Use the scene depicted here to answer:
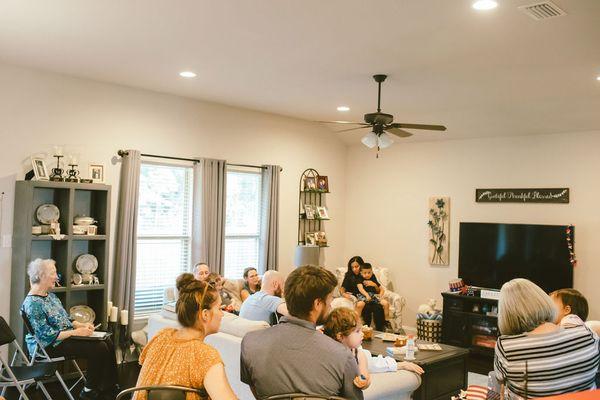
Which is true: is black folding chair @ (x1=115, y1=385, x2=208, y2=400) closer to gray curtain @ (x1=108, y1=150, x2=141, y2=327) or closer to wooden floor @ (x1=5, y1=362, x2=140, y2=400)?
wooden floor @ (x1=5, y1=362, x2=140, y2=400)

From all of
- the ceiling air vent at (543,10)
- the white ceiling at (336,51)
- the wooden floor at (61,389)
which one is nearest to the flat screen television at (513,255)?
the white ceiling at (336,51)

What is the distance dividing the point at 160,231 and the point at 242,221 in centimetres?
123

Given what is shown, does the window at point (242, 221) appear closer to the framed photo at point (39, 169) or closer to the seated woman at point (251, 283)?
the seated woman at point (251, 283)

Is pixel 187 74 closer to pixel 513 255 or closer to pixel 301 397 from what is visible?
pixel 301 397

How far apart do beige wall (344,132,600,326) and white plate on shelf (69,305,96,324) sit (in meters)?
4.32

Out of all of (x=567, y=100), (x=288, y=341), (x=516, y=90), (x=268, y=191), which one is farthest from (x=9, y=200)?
(x=567, y=100)

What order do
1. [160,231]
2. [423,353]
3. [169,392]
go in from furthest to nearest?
[160,231] → [423,353] → [169,392]

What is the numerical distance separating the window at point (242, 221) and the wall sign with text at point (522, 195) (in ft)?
9.69

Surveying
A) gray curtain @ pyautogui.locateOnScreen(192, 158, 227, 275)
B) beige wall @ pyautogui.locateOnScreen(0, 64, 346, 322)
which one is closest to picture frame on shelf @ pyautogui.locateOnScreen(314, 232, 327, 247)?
beige wall @ pyautogui.locateOnScreen(0, 64, 346, 322)

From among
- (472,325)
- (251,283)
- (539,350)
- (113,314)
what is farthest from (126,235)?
(539,350)

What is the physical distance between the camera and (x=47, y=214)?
5348 millimetres

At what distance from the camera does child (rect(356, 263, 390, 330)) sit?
23.9 ft

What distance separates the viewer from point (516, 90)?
552 cm

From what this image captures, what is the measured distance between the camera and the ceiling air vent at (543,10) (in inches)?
133
